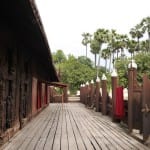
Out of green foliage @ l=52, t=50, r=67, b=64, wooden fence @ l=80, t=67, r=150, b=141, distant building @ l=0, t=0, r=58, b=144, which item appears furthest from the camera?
green foliage @ l=52, t=50, r=67, b=64

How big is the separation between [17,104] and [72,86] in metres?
45.2

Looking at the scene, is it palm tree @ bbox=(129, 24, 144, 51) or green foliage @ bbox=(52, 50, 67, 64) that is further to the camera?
green foliage @ bbox=(52, 50, 67, 64)

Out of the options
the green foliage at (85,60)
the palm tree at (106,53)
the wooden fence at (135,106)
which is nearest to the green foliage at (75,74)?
the palm tree at (106,53)

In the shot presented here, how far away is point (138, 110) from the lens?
954cm

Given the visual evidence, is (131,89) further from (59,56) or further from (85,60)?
(59,56)

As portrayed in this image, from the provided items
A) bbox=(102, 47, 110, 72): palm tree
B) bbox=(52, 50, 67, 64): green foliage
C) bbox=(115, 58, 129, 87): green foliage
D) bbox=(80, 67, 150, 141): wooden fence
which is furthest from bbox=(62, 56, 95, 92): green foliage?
bbox=(80, 67, 150, 141): wooden fence

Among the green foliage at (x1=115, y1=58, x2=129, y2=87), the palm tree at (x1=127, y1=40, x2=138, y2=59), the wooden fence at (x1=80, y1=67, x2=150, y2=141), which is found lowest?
the wooden fence at (x1=80, y1=67, x2=150, y2=141)

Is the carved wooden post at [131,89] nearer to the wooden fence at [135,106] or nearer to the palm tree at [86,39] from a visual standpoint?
the wooden fence at [135,106]

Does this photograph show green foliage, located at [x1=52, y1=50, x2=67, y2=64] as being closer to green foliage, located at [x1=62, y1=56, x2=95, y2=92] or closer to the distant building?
green foliage, located at [x1=62, y1=56, x2=95, y2=92]

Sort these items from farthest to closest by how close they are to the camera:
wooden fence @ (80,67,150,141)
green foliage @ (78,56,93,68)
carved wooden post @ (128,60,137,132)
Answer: green foliage @ (78,56,93,68)
carved wooden post @ (128,60,137,132)
wooden fence @ (80,67,150,141)

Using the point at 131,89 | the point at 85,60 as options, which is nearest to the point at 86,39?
the point at 85,60

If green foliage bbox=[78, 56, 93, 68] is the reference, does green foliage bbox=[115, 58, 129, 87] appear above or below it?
below

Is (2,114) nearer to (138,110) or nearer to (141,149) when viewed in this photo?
(141,149)

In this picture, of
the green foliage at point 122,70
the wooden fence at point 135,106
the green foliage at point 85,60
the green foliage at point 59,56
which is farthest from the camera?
the green foliage at point 59,56
